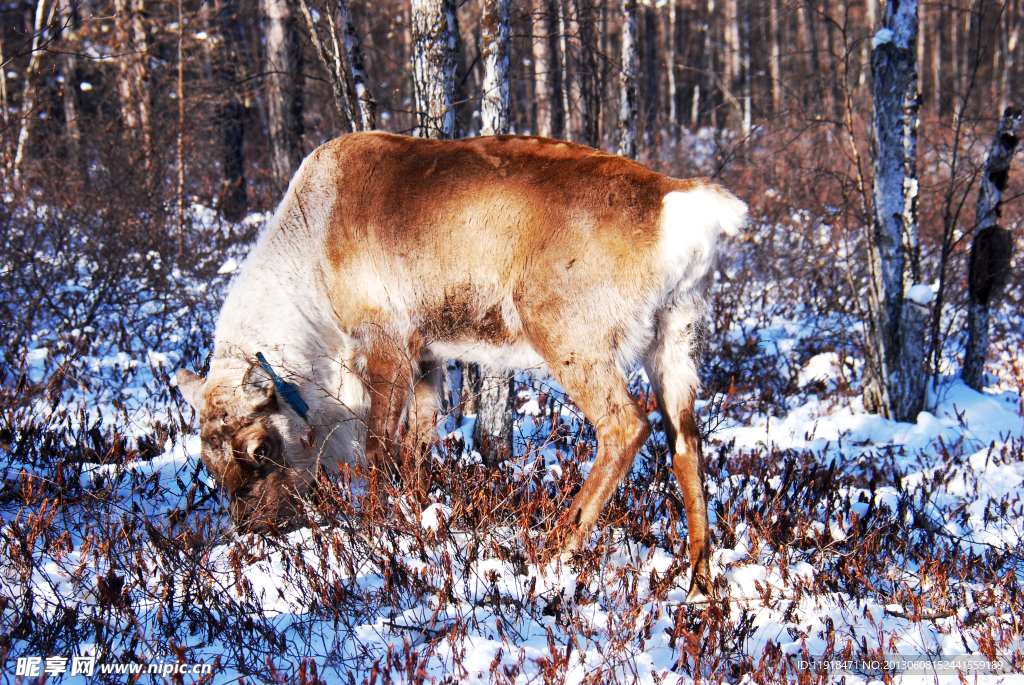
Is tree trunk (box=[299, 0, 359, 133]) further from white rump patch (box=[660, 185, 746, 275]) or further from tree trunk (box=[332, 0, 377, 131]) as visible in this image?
white rump patch (box=[660, 185, 746, 275])

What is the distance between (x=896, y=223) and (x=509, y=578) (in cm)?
374

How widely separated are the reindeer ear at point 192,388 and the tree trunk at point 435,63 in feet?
6.09

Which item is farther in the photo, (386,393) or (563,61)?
(563,61)

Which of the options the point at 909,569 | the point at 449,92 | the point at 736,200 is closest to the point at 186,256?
the point at 449,92

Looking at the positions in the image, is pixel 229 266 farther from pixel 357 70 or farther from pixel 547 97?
pixel 547 97

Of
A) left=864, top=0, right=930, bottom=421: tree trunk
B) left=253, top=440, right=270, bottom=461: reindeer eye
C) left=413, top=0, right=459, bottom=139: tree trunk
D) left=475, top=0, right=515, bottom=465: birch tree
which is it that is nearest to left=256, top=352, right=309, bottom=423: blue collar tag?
left=253, top=440, right=270, bottom=461: reindeer eye

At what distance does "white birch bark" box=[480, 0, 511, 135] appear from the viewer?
154 inches

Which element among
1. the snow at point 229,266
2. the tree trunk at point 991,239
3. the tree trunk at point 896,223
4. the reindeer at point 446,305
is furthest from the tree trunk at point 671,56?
the reindeer at point 446,305

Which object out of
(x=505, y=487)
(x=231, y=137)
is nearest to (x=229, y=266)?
(x=505, y=487)

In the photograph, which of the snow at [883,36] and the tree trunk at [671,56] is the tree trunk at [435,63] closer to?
the snow at [883,36]

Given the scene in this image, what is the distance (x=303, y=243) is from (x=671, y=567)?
226 cm

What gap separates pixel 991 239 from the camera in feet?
16.7

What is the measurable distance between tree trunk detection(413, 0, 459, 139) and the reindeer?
0.69 m

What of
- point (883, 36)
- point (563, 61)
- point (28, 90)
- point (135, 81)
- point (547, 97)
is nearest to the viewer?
point (883, 36)
